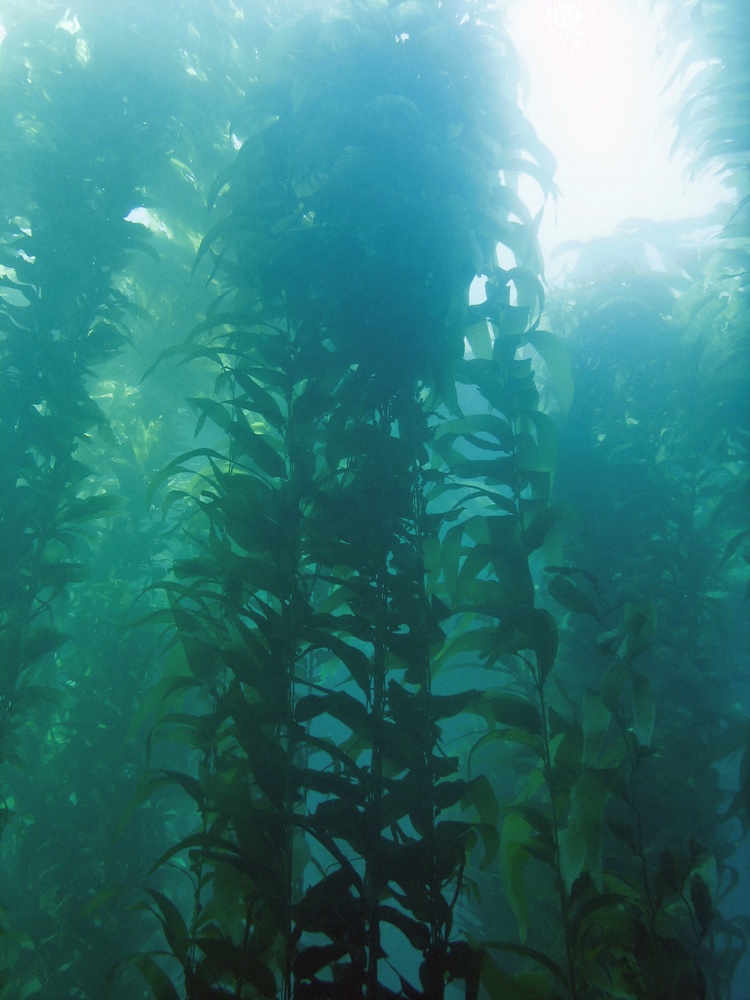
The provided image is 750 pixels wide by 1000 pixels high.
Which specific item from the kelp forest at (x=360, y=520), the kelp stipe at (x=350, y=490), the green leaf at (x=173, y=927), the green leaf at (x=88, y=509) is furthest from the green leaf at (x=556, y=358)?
the green leaf at (x=88, y=509)

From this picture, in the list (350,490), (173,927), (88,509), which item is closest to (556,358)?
(350,490)

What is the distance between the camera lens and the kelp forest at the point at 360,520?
147 centimetres

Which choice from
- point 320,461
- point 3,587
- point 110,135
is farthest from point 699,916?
point 110,135

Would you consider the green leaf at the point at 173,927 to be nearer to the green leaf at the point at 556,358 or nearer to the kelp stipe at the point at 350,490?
the kelp stipe at the point at 350,490

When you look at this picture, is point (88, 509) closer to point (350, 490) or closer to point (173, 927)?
point (350, 490)

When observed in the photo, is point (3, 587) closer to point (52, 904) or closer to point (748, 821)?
point (52, 904)

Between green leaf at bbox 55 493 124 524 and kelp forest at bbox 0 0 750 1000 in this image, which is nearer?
kelp forest at bbox 0 0 750 1000

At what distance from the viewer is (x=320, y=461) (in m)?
2.66

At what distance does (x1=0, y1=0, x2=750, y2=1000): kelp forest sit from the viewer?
1466 mm

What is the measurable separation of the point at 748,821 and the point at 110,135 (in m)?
4.97

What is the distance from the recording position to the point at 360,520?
1.79m

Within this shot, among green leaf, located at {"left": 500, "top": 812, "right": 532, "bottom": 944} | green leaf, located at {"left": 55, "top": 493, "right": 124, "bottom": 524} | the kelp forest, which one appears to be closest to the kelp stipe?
the kelp forest

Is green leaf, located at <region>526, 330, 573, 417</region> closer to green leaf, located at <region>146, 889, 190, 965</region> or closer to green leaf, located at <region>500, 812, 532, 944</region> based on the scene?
green leaf, located at <region>500, 812, 532, 944</region>

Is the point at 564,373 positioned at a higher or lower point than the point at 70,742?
higher
